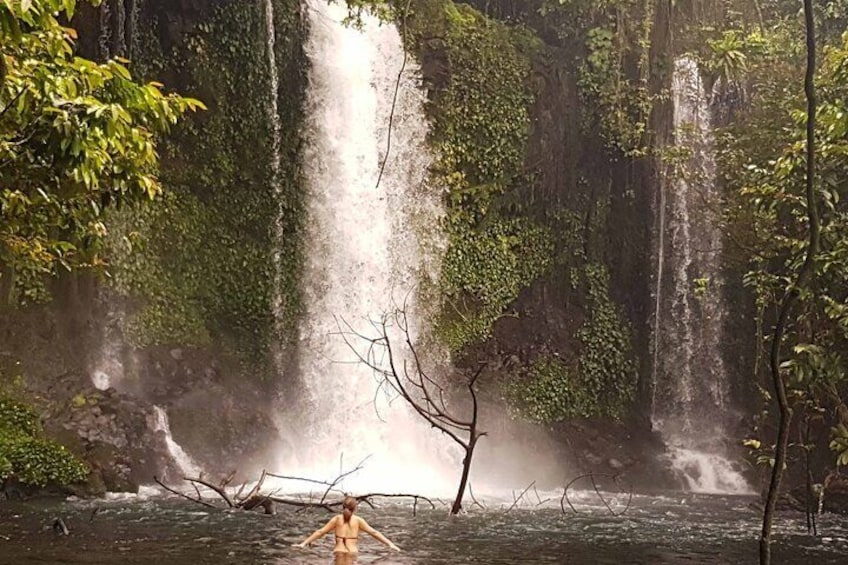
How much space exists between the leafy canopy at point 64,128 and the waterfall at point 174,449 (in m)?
8.24

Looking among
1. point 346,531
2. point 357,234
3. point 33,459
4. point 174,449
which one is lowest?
point 346,531

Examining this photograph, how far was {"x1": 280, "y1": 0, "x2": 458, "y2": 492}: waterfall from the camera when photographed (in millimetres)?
17016

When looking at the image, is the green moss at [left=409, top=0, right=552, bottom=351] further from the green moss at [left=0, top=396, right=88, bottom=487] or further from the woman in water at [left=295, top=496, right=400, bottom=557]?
the woman in water at [left=295, top=496, right=400, bottom=557]

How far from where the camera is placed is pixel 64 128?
575cm

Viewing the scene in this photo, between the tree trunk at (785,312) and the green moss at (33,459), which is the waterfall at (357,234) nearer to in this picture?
the green moss at (33,459)

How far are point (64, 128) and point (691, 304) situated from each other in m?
15.6

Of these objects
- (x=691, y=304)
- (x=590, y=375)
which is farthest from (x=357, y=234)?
(x=691, y=304)

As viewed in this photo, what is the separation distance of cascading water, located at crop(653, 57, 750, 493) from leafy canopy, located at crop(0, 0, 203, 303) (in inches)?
541

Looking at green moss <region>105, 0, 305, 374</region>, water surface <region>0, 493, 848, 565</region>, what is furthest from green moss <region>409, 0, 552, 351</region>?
water surface <region>0, 493, 848, 565</region>

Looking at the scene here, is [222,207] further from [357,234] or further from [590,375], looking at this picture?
[590,375]

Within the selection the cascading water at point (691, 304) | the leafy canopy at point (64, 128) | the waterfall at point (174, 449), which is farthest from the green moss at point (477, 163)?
the leafy canopy at point (64, 128)

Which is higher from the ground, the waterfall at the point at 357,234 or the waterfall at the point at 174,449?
the waterfall at the point at 357,234

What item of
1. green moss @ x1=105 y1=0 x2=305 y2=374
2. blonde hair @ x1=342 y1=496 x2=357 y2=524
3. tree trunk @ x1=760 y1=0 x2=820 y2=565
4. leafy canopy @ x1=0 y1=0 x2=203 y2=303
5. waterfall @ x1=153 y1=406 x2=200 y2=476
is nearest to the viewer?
tree trunk @ x1=760 y1=0 x2=820 y2=565

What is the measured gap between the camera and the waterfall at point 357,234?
17016 millimetres
